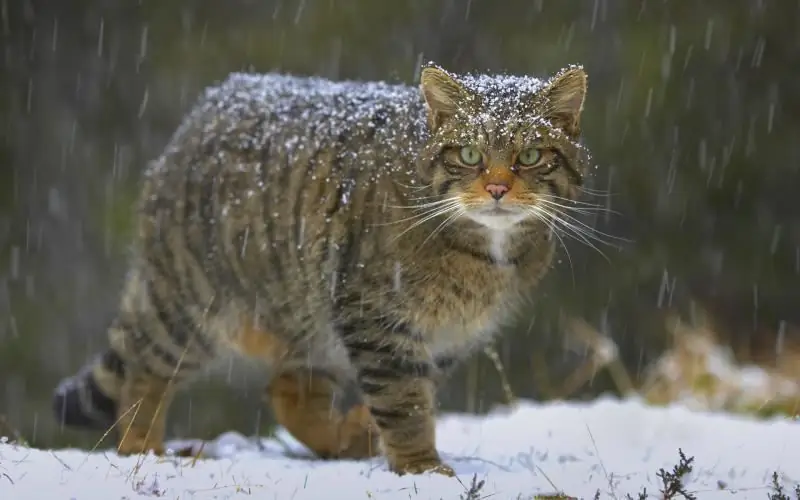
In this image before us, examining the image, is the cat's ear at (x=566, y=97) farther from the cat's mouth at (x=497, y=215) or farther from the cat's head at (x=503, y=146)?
the cat's mouth at (x=497, y=215)

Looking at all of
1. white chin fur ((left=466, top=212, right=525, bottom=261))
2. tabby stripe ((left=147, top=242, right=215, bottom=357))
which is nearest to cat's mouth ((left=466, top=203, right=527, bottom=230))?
white chin fur ((left=466, top=212, right=525, bottom=261))

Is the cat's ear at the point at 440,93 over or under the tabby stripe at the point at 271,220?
over

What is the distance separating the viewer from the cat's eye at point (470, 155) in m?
3.40

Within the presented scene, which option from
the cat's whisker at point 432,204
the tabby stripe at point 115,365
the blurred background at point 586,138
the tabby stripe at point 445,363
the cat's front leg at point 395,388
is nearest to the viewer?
the cat's whisker at point 432,204

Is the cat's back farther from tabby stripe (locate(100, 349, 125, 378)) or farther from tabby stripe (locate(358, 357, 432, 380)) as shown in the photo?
tabby stripe (locate(100, 349, 125, 378))

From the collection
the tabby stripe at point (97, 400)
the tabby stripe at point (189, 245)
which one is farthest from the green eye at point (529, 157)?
the tabby stripe at point (97, 400)

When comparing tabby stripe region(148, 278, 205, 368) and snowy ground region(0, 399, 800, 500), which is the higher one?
tabby stripe region(148, 278, 205, 368)

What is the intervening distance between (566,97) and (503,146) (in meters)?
0.31

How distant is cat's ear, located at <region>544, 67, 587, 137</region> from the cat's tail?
2267 mm

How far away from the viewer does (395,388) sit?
3590mm

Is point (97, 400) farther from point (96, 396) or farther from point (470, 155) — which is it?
point (470, 155)

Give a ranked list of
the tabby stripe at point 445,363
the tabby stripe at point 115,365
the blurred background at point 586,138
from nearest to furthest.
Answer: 1. the tabby stripe at point 445,363
2. the tabby stripe at point 115,365
3. the blurred background at point 586,138

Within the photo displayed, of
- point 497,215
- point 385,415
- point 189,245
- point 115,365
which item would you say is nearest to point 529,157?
point 497,215

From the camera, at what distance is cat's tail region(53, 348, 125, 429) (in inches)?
179
